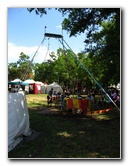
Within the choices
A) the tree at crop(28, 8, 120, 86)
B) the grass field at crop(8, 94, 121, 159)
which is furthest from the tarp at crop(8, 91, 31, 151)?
the tree at crop(28, 8, 120, 86)

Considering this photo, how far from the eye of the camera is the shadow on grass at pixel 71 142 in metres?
3.99

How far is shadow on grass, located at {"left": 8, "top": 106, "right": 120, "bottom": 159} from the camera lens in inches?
157

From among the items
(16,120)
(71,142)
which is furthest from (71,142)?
(16,120)

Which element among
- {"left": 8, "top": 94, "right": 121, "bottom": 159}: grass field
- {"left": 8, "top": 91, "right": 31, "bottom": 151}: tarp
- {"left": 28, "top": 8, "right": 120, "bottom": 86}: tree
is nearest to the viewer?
{"left": 8, "top": 94, "right": 121, "bottom": 159}: grass field

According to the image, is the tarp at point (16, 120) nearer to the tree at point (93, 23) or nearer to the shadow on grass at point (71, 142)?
the shadow on grass at point (71, 142)

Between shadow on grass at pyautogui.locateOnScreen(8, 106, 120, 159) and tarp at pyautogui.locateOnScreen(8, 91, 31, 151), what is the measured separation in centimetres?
16

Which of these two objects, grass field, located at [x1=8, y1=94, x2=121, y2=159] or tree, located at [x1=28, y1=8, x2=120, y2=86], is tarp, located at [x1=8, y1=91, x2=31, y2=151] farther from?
tree, located at [x1=28, y1=8, x2=120, y2=86]

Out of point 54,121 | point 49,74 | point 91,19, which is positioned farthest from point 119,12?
point 49,74

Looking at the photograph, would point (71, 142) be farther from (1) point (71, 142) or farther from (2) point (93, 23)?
(2) point (93, 23)

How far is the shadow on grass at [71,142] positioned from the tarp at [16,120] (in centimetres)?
16

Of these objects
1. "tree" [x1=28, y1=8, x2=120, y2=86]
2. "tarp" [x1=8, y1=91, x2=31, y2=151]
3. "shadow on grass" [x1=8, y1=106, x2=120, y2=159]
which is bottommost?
"shadow on grass" [x1=8, y1=106, x2=120, y2=159]

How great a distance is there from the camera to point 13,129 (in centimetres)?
435

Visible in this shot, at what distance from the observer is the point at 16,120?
452 centimetres
